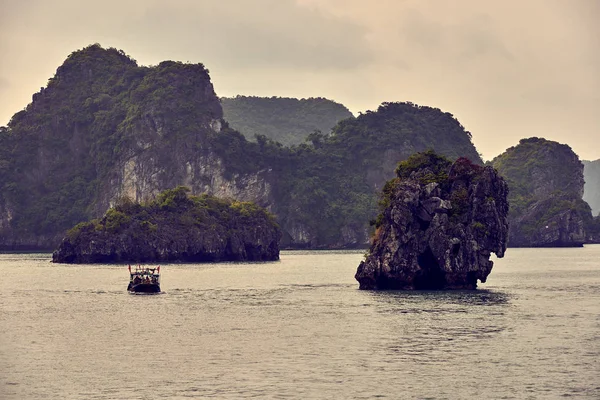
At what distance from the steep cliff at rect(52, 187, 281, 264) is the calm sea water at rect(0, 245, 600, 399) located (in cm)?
7317

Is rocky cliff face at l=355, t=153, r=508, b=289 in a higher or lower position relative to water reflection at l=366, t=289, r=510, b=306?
higher

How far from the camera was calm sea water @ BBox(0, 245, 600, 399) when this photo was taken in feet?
153

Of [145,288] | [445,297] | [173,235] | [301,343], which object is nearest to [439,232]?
[445,297]

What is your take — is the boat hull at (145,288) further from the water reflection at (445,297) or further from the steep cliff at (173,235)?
the steep cliff at (173,235)

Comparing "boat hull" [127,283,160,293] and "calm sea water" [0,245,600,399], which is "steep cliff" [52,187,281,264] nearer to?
"calm sea water" [0,245,600,399]

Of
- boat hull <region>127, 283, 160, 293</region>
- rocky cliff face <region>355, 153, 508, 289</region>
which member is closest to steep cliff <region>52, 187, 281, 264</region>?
boat hull <region>127, 283, 160, 293</region>

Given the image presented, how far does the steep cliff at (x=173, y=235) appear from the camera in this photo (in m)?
177

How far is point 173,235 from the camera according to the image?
180125 millimetres

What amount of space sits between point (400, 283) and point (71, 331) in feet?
121

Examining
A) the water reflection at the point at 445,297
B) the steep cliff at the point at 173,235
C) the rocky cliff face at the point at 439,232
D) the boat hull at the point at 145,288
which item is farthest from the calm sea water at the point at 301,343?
the steep cliff at the point at 173,235

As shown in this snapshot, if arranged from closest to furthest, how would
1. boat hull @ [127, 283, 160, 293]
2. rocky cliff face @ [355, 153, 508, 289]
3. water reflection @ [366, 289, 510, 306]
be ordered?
water reflection @ [366, 289, 510, 306]
rocky cliff face @ [355, 153, 508, 289]
boat hull @ [127, 283, 160, 293]

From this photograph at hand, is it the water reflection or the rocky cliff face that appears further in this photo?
the rocky cliff face

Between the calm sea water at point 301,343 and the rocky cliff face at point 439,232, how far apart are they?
9.37 ft

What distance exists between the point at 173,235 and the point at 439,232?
96614 mm
